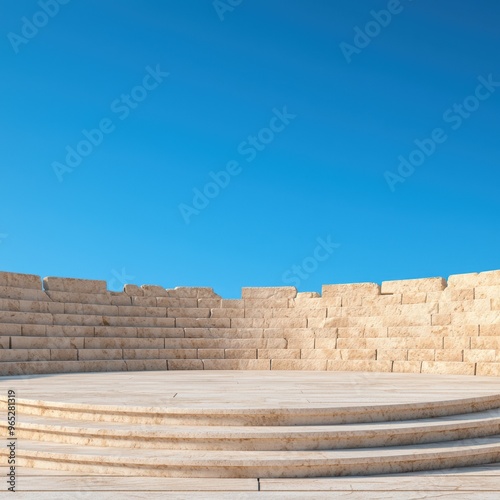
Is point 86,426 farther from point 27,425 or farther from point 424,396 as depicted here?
point 424,396

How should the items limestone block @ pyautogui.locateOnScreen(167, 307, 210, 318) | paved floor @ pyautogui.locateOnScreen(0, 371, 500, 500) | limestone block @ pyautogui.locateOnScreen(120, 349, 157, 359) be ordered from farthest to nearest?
limestone block @ pyautogui.locateOnScreen(167, 307, 210, 318)
limestone block @ pyautogui.locateOnScreen(120, 349, 157, 359)
paved floor @ pyautogui.locateOnScreen(0, 371, 500, 500)

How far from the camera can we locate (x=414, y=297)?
14555 mm

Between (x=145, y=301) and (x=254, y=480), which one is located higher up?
(x=145, y=301)

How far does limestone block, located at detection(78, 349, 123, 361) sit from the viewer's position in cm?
1391

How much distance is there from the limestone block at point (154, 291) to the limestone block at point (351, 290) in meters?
4.18

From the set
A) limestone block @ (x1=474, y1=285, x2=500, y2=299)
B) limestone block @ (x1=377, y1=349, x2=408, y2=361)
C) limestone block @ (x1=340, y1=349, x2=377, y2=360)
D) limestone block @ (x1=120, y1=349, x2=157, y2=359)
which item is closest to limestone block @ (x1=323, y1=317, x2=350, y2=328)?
limestone block @ (x1=340, y1=349, x2=377, y2=360)

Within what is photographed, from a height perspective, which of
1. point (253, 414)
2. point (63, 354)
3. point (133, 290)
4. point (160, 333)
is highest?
point (133, 290)

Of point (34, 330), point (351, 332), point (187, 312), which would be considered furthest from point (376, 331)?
point (34, 330)

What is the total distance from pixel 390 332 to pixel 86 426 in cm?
925

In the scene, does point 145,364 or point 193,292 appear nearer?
point 145,364

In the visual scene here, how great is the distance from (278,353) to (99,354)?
4.27 metres

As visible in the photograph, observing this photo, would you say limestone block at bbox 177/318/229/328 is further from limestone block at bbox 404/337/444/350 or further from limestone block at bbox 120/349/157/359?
limestone block at bbox 404/337/444/350

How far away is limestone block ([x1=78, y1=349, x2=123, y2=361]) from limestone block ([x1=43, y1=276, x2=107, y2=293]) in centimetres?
188

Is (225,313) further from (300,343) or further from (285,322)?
(300,343)
